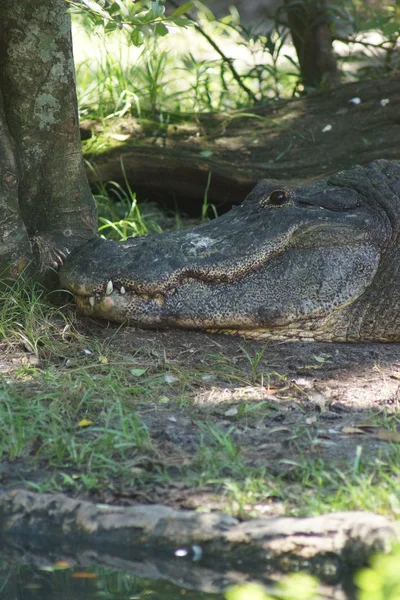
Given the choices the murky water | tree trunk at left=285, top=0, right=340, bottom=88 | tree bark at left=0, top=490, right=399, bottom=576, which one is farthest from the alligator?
tree trunk at left=285, top=0, right=340, bottom=88

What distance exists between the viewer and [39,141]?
16.9ft

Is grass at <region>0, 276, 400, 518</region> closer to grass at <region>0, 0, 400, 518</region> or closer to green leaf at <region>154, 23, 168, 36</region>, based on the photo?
grass at <region>0, 0, 400, 518</region>

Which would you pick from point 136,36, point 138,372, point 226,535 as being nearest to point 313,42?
point 136,36

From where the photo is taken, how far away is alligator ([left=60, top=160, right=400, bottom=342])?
4715mm

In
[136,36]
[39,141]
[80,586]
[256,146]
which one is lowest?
[80,586]

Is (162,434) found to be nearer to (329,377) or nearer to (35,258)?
(329,377)

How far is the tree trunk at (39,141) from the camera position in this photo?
495 centimetres

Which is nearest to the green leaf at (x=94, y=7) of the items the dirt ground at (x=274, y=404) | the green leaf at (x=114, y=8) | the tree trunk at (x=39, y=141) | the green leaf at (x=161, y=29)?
the green leaf at (x=114, y=8)

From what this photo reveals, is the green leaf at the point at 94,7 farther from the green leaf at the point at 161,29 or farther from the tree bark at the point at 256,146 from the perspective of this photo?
the tree bark at the point at 256,146

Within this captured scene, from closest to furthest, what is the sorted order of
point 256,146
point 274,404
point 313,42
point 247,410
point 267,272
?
point 247,410, point 274,404, point 267,272, point 256,146, point 313,42

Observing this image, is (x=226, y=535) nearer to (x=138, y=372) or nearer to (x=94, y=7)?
(x=138, y=372)

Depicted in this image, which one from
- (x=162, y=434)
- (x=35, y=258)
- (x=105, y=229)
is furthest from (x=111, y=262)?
(x=105, y=229)

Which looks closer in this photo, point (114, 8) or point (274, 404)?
point (114, 8)

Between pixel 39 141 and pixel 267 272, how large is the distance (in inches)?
60.6
